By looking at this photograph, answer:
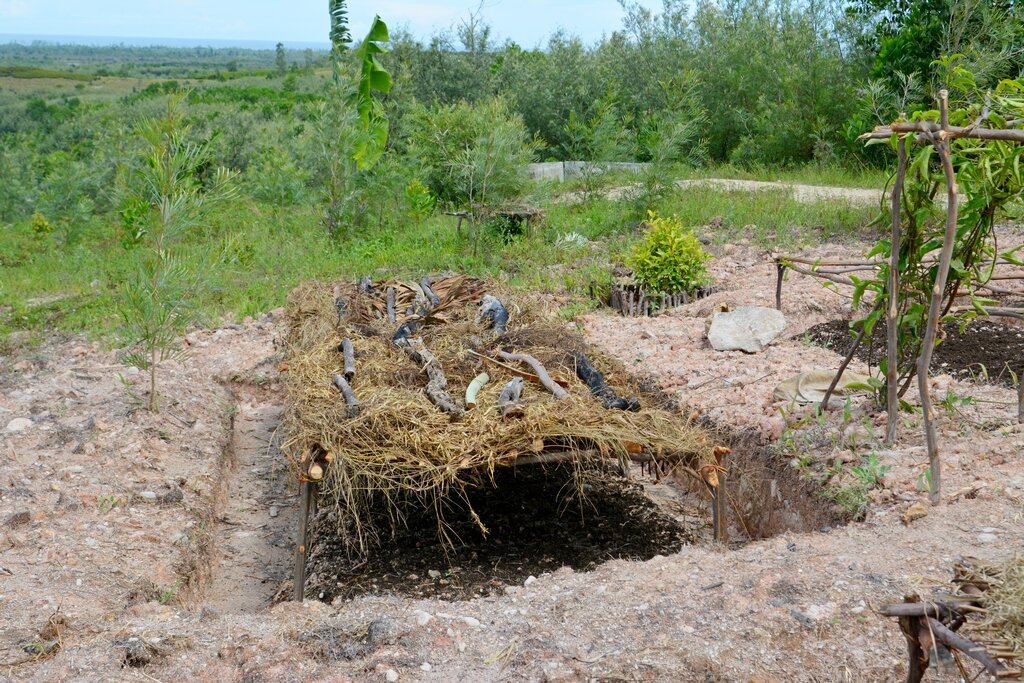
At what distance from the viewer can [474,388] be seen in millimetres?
4699

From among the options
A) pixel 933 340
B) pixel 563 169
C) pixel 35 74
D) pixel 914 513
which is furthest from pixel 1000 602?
pixel 35 74

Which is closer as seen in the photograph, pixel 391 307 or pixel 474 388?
pixel 474 388

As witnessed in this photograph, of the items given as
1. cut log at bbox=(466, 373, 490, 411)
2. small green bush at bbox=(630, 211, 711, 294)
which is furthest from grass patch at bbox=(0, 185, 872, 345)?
cut log at bbox=(466, 373, 490, 411)

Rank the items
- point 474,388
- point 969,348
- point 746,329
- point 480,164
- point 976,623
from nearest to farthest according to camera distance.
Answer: point 976,623, point 474,388, point 969,348, point 746,329, point 480,164

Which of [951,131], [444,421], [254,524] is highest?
[951,131]

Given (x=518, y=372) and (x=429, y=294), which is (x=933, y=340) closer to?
(x=518, y=372)

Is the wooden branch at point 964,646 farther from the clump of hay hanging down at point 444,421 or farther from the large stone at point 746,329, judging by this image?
the large stone at point 746,329

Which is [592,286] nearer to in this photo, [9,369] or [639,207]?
[639,207]

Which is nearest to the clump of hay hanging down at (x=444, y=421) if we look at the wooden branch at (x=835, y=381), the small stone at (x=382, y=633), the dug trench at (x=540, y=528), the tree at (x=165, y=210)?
the dug trench at (x=540, y=528)

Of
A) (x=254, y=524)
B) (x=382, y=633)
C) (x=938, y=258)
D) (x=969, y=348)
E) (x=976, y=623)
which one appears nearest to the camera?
(x=976, y=623)

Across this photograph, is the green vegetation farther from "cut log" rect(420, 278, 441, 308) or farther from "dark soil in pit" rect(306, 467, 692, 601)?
"dark soil in pit" rect(306, 467, 692, 601)

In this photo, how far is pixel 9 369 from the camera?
714 cm

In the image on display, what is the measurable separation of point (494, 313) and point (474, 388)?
1.36 m

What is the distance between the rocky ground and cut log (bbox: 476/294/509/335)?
126 cm
